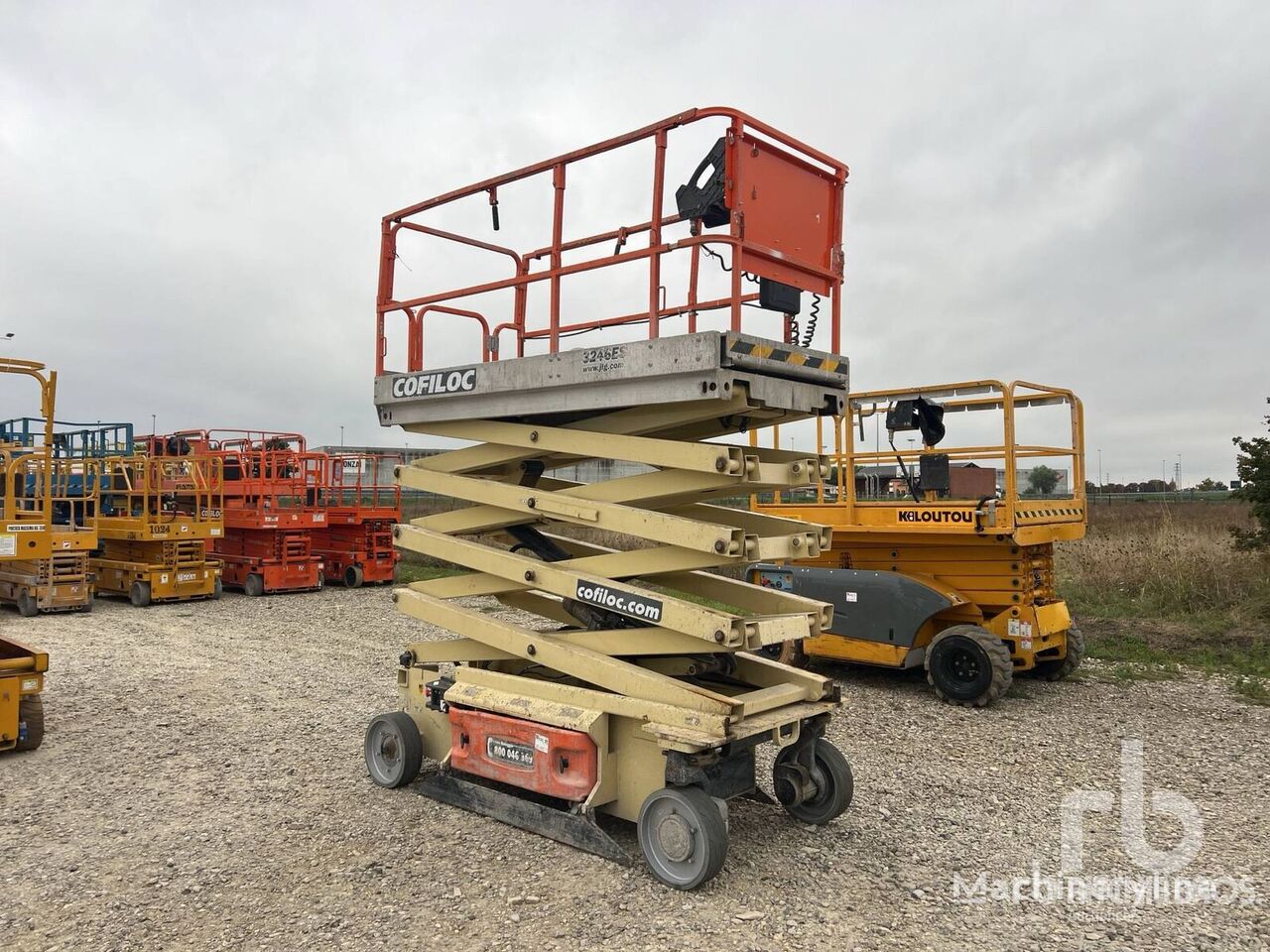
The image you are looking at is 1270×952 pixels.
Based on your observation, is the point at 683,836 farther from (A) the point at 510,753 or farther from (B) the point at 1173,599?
(B) the point at 1173,599

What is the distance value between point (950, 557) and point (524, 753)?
214 inches

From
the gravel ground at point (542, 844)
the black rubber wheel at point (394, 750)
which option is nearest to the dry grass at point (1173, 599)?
the gravel ground at point (542, 844)

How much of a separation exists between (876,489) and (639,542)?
10885 millimetres

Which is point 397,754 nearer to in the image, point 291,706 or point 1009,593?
point 291,706

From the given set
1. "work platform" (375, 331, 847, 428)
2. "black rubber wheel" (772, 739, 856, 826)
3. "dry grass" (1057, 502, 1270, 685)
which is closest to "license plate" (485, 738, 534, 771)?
"black rubber wheel" (772, 739, 856, 826)

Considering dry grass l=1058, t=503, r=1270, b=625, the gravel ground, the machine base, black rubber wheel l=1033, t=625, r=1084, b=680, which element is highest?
dry grass l=1058, t=503, r=1270, b=625

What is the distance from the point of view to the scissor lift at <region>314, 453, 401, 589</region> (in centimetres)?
1770

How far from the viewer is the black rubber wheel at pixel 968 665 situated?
26.2 feet

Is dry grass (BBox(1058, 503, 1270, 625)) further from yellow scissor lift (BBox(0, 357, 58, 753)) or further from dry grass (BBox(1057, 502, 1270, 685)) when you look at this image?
yellow scissor lift (BBox(0, 357, 58, 753))

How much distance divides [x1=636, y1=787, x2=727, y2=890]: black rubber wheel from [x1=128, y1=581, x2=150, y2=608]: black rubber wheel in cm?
1344

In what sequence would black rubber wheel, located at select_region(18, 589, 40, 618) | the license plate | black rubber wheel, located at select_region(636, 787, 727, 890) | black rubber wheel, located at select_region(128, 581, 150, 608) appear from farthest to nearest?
black rubber wheel, located at select_region(128, 581, 150, 608)
black rubber wheel, located at select_region(18, 589, 40, 618)
the license plate
black rubber wheel, located at select_region(636, 787, 727, 890)

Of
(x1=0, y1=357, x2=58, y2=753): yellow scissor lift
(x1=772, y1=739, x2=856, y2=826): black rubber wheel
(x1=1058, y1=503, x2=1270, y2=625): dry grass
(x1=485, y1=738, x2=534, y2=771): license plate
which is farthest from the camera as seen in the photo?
(x1=1058, y1=503, x2=1270, y2=625): dry grass

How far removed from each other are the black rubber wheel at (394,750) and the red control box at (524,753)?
367mm

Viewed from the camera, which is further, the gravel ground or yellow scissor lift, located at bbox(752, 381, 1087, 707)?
yellow scissor lift, located at bbox(752, 381, 1087, 707)
